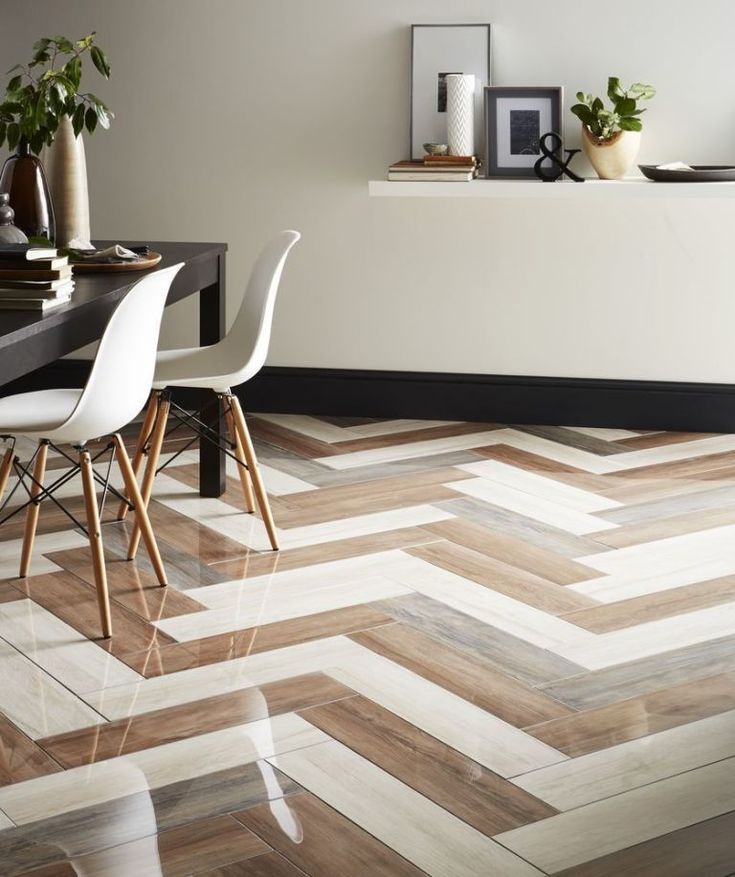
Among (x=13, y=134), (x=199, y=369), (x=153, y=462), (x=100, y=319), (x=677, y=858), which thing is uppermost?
(x=13, y=134)

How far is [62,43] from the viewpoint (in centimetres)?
343

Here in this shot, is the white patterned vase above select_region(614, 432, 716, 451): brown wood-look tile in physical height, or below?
above

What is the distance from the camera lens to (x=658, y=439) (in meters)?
4.63

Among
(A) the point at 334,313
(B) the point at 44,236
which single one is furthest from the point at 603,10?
(B) the point at 44,236

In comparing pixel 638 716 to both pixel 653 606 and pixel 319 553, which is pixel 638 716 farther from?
pixel 319 553

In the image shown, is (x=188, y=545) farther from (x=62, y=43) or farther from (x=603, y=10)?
(x=603, y=10)

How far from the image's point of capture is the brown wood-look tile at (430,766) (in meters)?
2.11

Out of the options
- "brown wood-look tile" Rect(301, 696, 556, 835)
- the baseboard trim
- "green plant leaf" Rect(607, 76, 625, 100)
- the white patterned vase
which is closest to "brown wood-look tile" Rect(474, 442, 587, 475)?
the baseboard trim

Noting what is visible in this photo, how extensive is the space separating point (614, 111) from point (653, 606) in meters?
2.02

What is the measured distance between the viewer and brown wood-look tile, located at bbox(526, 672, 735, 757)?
236 centimetres

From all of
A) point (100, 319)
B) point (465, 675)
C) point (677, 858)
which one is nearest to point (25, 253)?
point (100, 319)

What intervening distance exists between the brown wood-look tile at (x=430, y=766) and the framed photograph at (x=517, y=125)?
249 cm

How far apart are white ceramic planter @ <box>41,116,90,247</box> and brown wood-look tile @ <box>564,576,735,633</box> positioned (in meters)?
1.69

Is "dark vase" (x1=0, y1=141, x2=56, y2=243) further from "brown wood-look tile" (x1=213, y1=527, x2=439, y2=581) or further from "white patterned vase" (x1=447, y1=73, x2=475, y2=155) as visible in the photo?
"white patterned vase" (x1=447, y1=73, x2=475, y2=155)
